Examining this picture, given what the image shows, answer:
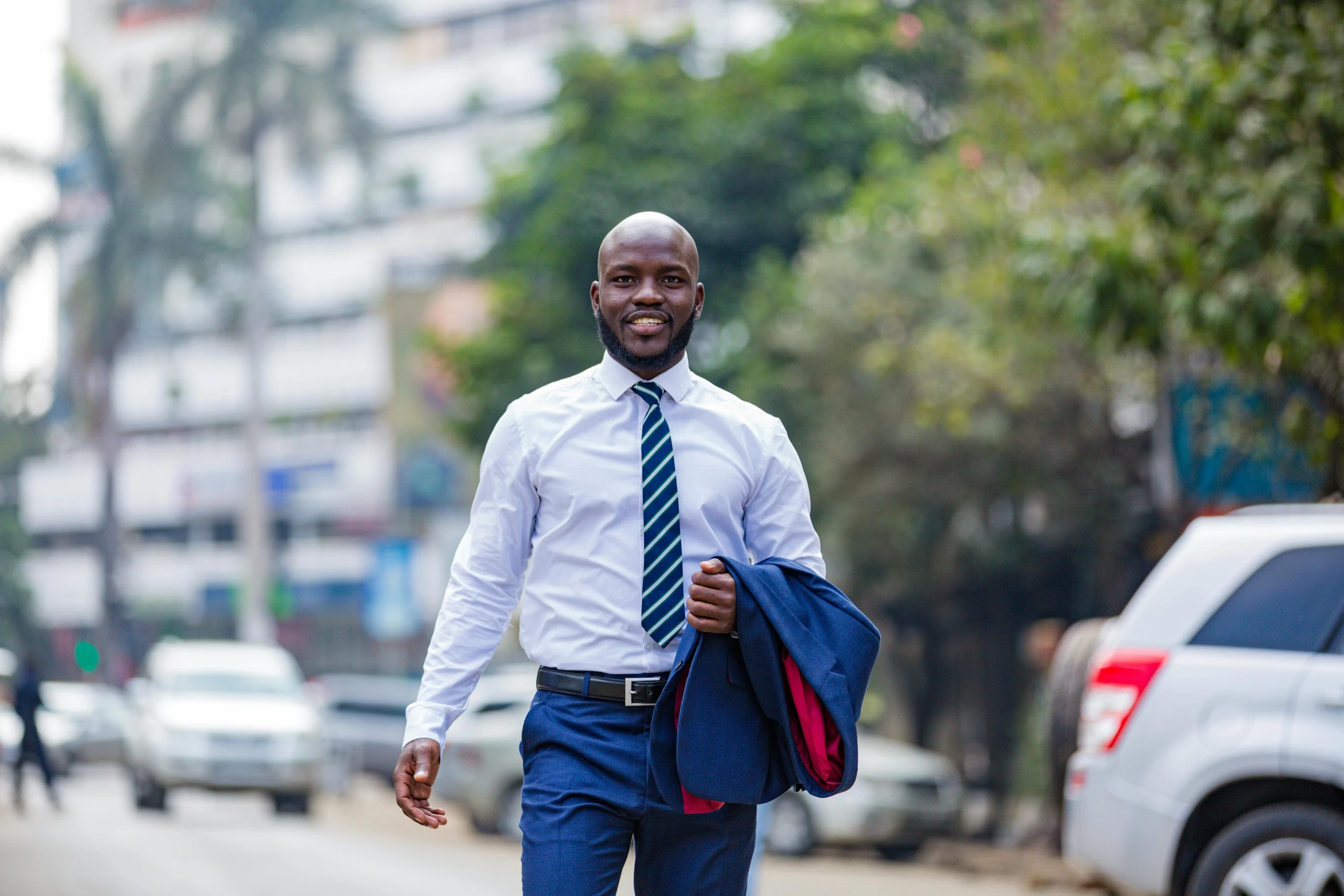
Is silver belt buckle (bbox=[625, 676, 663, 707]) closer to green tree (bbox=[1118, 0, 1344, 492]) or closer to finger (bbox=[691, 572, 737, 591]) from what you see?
finger (bbox=[691, 572, 737, 591])

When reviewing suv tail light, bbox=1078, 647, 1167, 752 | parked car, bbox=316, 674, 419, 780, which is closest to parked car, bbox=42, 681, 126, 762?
parked car, bbox=316, 674, 419, 780

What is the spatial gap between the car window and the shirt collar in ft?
12.0

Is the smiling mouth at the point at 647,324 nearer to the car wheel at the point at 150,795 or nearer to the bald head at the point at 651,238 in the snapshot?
the bald head at the point at 651,238

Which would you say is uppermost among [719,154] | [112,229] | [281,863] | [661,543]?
[112,229]

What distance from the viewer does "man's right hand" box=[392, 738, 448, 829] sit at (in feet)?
11.8

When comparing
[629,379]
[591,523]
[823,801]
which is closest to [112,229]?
[823,801]

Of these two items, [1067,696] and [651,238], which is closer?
[651,238]

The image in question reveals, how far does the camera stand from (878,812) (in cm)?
1594

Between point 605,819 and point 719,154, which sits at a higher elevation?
point 719,154

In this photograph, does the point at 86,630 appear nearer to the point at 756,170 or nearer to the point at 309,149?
the point at 309,149

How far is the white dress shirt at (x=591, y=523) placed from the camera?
3.62 metres

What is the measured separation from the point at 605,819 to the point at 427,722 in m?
0.41

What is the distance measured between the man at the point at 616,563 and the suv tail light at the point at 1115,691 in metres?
3.46

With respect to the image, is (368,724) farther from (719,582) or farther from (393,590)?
(719,582)
